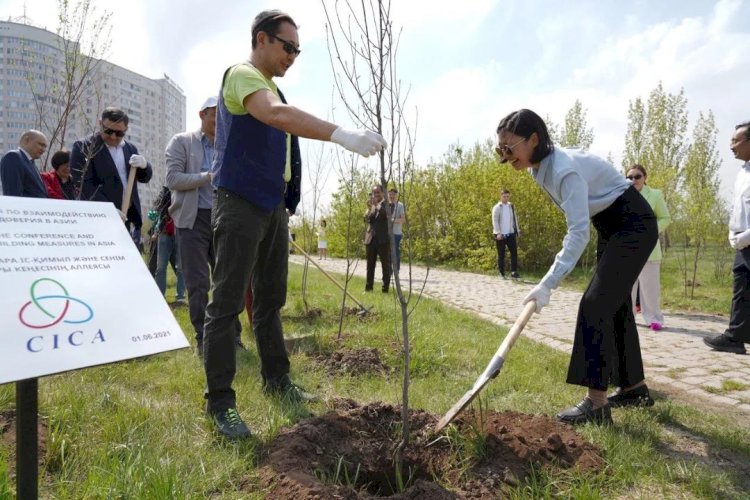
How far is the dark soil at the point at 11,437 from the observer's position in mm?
2086

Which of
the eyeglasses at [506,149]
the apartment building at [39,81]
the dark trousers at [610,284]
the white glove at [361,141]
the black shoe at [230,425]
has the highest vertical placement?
the apartment building at [39,81]

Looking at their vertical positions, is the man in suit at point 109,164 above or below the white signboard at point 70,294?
above

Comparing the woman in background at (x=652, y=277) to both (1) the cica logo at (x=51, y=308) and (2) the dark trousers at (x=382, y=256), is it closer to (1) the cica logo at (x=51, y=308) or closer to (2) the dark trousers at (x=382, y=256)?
(2) the dark trousers at (x=382, y=256)

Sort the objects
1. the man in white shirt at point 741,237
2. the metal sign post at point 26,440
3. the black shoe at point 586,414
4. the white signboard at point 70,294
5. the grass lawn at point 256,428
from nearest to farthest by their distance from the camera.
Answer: the white signboard at point 70,294, the metal sign post at point 26,440, the grass lawn at point 256,428, the black shoe at point 586,414, the man in white shirt at point 741,237

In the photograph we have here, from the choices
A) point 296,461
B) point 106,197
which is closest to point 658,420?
point 296,461

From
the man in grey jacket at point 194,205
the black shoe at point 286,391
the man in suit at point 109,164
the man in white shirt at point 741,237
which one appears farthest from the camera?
the man in white shirt at point 741,237

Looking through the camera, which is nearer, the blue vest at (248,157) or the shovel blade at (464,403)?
the shovel blade at (464,403)

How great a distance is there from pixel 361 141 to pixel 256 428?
1.61 metres

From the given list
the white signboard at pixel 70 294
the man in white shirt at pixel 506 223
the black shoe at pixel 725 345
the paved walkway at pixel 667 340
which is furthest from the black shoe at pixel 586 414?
the man in white shirt at pixel 506 223

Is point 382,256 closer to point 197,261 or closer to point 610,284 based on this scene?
point 197,261

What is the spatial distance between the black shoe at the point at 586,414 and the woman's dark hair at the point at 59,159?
5868 millimetres

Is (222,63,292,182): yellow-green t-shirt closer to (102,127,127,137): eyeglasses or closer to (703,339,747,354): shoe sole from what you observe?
(102,127,127,137): eyeglasses

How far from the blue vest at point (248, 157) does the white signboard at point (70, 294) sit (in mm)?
782

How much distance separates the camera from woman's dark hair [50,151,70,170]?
5726 millimetres
